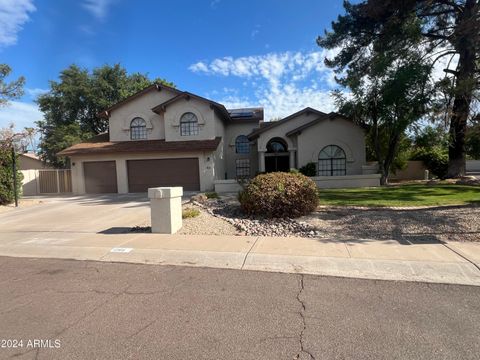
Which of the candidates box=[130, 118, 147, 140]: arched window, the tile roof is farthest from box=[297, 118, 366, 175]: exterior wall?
box=[130, 118, 147, 140]: arched window

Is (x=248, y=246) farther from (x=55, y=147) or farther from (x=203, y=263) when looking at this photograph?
(x=55, y=147)

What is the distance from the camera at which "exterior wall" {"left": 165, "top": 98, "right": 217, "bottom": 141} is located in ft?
73.5

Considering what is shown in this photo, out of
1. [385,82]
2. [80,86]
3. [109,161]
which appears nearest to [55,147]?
[80,86]

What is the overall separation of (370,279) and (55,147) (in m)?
34.7

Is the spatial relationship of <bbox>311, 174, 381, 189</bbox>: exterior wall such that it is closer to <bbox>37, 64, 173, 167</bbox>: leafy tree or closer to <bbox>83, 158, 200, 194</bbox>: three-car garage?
<bbox>83, 158, 200, 194</bbox>: three-car garage

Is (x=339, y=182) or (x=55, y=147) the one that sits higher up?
(x=55, y=147)

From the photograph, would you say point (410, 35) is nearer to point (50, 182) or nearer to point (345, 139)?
point (345, 139)

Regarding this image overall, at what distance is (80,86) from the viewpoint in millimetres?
33969

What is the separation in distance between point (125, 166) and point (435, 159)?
25351 mm

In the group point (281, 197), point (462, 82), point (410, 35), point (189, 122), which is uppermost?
point (410, 35)

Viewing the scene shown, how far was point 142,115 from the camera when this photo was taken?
23922 mm

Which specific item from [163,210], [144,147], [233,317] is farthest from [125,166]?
[233,317]

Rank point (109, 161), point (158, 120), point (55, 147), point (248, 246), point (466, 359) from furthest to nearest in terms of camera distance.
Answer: point (55, 147) → point (158, 120) → point (109, 161) → point (248, 246) → point (466, 359)

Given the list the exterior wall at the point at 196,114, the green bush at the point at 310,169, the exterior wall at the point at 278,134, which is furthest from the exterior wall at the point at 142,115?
the green bush at the point at 310,169
